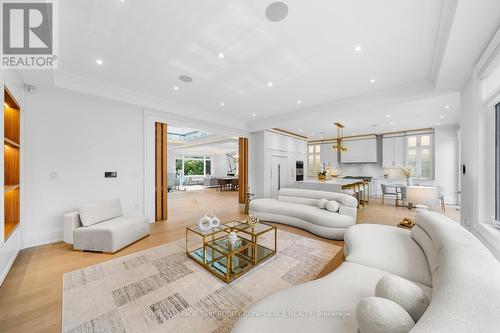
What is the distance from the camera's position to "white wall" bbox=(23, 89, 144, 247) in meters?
3.21

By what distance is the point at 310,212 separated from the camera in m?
3.79

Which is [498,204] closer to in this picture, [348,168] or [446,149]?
[446,149]

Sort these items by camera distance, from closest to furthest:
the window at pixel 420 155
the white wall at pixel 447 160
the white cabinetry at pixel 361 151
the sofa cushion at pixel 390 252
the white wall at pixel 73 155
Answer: the sofa cushion at pixel 390 252 < the white wall at pixel 73 155 < the white wall at pixel 447 160 < the window at pixel 420 155 < the white cabinetry at pixel 361 151

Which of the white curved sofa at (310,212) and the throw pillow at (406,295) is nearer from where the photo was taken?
the throw pillow at (406,295)

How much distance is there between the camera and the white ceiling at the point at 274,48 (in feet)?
6.29

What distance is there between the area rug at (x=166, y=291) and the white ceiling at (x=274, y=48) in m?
2.94

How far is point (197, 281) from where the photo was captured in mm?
2150

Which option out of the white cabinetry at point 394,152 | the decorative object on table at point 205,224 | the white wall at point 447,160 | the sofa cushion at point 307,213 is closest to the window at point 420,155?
the white cabinetry at point 394,152

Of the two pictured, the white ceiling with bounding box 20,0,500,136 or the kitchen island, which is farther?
the kitchen island

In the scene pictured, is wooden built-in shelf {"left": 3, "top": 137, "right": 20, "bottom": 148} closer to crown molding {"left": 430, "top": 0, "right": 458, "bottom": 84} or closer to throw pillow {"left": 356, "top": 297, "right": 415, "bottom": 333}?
throw pillow {"left": 356, "top": 297, "right": 415, "bottom": 333}

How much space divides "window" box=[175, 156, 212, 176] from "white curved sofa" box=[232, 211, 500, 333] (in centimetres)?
1343

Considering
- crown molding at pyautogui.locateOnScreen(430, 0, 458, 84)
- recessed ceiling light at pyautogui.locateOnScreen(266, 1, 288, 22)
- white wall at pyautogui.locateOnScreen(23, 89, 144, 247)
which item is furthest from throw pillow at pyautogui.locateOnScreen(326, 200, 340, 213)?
white wall at pyautogui.locateOnScreen(23, 89, 144, 247)

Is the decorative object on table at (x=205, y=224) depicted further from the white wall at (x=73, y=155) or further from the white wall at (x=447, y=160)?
the white wall at (x=447, y=160)

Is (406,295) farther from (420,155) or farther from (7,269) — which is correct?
(420,155)
